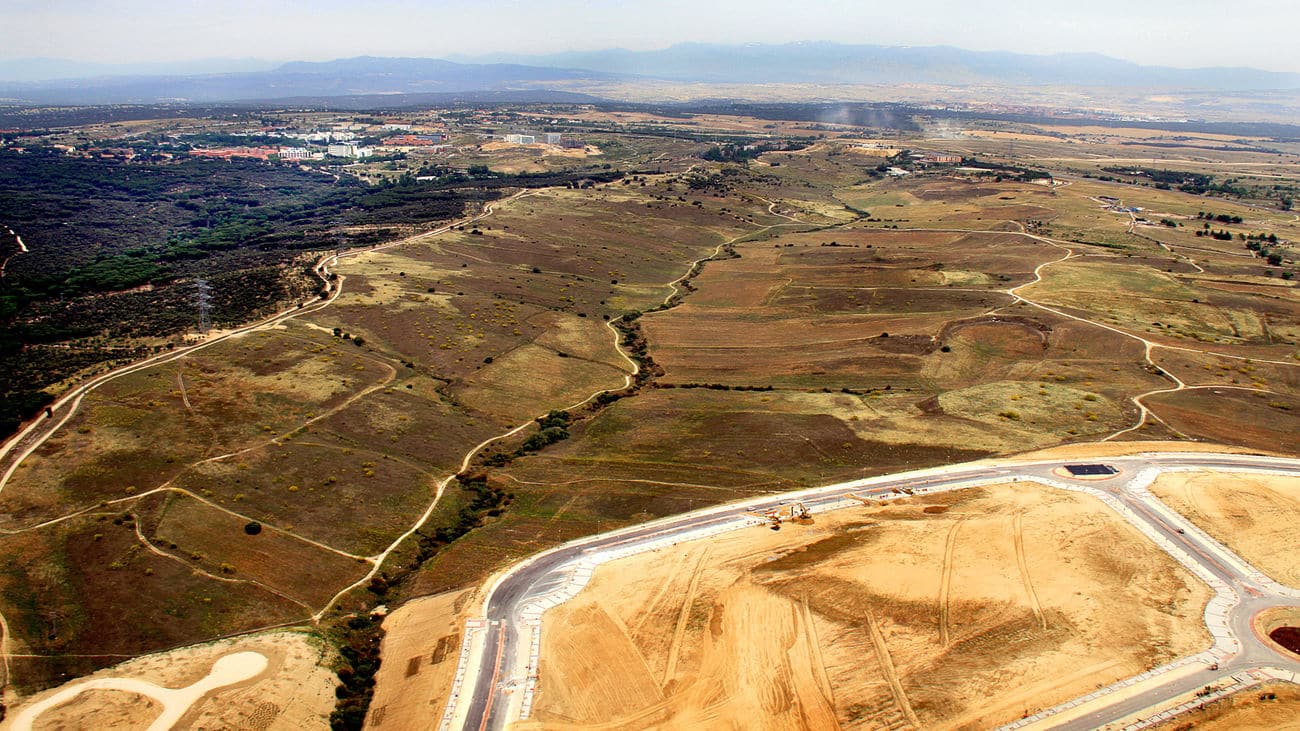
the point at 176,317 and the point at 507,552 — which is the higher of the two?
the point at 176,317

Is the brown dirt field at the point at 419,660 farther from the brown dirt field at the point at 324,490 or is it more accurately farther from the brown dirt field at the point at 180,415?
the brown dirt field at the point at 180,415

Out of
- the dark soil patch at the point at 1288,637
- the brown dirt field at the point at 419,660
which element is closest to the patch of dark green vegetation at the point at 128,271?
the brown dirt field at the point at 419,660

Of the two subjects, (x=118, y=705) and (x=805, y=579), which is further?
(x=805, y=579)

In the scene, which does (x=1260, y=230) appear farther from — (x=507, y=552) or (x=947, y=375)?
(x=507, y=552)

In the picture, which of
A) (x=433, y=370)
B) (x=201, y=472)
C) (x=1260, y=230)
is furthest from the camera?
(x=1260, y=230)

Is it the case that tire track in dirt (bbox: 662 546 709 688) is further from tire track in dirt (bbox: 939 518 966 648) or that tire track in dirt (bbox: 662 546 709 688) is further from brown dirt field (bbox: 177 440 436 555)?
brown dirt field (bbox: 177 440 436 555)

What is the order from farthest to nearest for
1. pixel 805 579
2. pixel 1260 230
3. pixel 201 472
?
pixel 1260 230, pixel 201 472, pixel 805 579

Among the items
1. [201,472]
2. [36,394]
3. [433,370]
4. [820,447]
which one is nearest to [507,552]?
[201,472]
